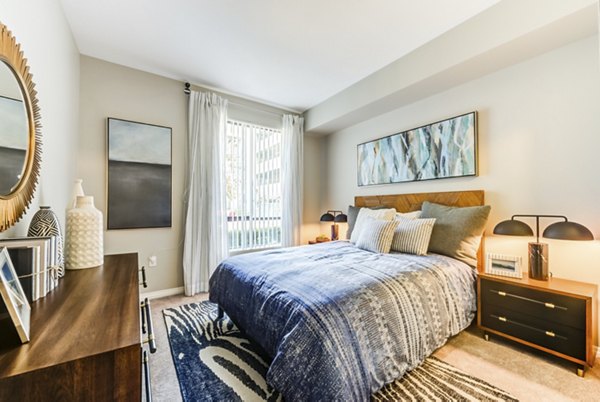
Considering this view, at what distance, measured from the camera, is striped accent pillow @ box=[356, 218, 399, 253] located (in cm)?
249

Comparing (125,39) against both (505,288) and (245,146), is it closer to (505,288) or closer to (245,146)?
(245,146)

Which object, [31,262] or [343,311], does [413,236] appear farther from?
[31,262]

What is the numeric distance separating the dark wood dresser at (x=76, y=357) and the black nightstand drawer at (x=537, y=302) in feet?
8.04

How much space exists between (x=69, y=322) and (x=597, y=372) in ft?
9.59

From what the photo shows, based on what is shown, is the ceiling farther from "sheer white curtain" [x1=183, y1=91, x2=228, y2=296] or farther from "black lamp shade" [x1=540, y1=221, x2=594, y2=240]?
"black lamp shade" [x1=540, y1=221, x2=594, y2=240]

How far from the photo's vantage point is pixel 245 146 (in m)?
3.71

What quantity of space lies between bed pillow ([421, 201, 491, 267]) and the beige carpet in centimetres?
67

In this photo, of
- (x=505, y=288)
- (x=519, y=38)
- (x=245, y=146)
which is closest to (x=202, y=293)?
(x=245, y=146)

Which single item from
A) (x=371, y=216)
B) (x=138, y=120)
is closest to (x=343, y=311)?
(x=371, y=216)

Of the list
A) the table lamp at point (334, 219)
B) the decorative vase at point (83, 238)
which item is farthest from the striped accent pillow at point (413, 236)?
the decorative vase at point (83, 238)

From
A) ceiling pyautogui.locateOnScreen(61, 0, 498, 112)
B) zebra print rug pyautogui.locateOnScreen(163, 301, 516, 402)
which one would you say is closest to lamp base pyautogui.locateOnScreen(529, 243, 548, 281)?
zebra print rug pyautogui.locateOnScreen(163, 301, 516, 402)

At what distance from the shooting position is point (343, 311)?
54.4 inches

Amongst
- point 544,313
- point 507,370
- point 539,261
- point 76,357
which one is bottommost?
point 507,370

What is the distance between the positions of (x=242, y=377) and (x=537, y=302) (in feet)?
7.02
